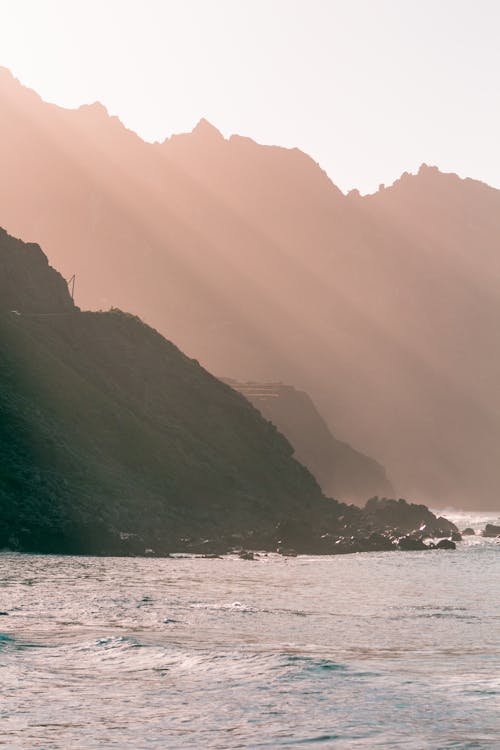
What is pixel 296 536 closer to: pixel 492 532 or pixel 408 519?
pixel 408 519

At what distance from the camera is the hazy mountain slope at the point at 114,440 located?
96.4 meters

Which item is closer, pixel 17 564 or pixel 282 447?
pixel 17 564

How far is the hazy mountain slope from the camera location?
96438 millimetres

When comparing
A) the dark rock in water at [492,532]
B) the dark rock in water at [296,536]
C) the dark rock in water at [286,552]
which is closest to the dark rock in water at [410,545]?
the dark rock in water at [296,536]

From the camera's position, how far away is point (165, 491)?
11681 cm

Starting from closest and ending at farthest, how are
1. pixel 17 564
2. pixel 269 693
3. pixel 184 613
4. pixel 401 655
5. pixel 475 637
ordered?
pixel 269 693, pixel 401 655, pixel 475 637, pixel 184 613, pixel 17 564

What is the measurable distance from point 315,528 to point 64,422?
29.0 meters

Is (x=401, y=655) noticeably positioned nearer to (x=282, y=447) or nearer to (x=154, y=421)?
(x=154, y=421)

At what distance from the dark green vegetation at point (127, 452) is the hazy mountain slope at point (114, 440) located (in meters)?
0.18

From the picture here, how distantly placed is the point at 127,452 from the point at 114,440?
1.91 m

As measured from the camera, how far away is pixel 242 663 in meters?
35.8

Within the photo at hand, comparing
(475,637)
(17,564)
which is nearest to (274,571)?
(17,564)

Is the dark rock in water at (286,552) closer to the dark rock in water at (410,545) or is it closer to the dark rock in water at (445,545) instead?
the dark rock in water at (410,545)

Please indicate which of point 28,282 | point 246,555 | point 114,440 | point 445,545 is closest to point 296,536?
point 445,545
